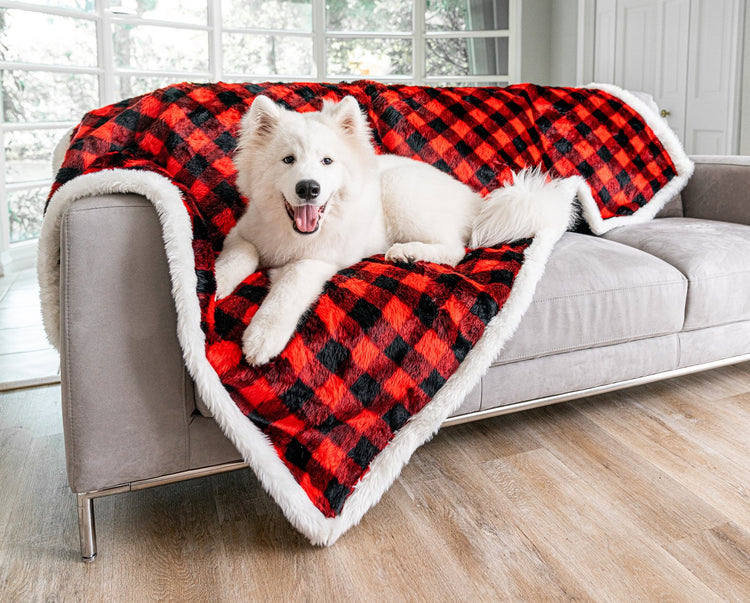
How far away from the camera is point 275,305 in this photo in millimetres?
1331

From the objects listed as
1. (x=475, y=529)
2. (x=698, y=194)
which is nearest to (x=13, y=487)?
(x=475, y=529)

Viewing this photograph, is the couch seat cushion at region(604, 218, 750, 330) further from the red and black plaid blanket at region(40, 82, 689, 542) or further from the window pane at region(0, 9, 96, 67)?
the window pane at region(0, 9, 96, 67)

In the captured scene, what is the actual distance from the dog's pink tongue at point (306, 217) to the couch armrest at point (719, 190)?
1711mm

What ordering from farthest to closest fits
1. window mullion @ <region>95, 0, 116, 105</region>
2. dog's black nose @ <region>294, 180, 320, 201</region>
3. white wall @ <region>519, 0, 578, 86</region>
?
white wall @ <region>519, 0, 578, 86</region> < window mullion @ <region>95, 0, 116, 105</region> < dog's black nose @ <region>294, 180, 320, 201</region>

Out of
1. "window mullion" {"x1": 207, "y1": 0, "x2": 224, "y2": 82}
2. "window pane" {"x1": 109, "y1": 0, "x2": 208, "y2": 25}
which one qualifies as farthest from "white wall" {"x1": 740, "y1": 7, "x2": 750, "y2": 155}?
"window pane" {"x1": 109, "y1": 0, "x2": 208, "y2": 25}

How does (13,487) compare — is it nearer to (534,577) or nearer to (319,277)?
(319,277)

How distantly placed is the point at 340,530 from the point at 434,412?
1.10ft

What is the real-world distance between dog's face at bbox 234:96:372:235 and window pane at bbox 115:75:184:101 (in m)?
3.49

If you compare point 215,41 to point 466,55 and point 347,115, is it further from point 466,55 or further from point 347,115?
point 347,115

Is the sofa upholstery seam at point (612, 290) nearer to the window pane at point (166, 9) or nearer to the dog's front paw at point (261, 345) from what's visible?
the dog's front paw at point (261, 345)

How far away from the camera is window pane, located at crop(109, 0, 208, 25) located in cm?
440

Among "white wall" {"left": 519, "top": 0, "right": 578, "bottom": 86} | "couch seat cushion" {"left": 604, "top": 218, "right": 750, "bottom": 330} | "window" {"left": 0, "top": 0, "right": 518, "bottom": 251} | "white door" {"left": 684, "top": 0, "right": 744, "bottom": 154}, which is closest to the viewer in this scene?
"couch seat cushion" {"left": 604, "top": 218, "right": 750, "bottom": 330}

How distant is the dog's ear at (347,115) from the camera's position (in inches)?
61.3

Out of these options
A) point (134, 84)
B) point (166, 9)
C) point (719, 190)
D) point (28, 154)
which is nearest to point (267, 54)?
point (166, 9)
